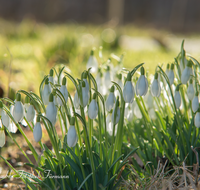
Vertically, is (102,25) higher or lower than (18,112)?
higher

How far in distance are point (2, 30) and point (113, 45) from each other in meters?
4.04

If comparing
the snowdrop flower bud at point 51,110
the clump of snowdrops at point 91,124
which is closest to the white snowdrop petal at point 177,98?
the clump of snowdrops at point 91,124

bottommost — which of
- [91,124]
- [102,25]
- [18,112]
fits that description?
[91,124]

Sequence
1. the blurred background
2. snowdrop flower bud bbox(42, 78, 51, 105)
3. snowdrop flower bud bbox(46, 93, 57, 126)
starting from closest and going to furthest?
1. snowdrop flower bud bbox(46, 93, 57, 126)
2. snowdrop flower bud bbox(42, 78, 51, 105)
3. the blurred background

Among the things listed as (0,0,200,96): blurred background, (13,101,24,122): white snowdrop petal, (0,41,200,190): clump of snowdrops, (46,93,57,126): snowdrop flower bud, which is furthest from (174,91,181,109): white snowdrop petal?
(0,0,200,96): blurred background

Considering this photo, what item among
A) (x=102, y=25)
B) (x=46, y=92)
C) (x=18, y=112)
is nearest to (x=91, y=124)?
(x=46, y=92)

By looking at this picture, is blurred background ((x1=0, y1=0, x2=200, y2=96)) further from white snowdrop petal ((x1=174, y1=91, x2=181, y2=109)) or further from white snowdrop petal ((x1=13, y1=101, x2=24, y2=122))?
white snowdrop petal ((x1=13, y1=101, x2=24, y2=122))

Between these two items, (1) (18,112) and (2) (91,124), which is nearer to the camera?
(1) (18,112)

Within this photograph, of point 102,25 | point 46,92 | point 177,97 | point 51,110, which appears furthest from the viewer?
point 102,25

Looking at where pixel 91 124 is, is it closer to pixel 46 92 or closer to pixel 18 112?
pixel 46 92

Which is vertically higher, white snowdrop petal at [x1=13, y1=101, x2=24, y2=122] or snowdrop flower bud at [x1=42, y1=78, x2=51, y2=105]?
snowdrop flower bud at [x1=42, y1=78, x2=51, y2=105]

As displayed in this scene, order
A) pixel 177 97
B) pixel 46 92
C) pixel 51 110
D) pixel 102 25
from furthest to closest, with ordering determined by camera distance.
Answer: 1. pixel 102 25
2. pixel 177 97
3. pixel 46 92
4. pixel 51 110

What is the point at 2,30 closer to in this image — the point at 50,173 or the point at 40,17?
the point at 50,173

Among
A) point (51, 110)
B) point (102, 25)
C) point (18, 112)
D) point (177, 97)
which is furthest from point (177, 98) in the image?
point (102, 25)
